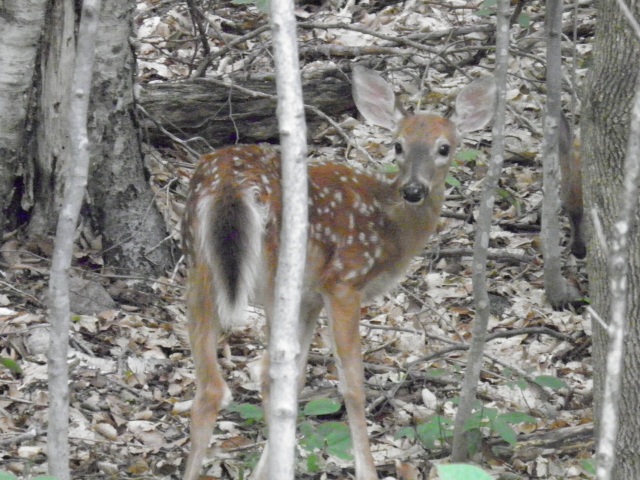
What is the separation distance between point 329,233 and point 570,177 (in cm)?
239

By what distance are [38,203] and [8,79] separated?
79 cm

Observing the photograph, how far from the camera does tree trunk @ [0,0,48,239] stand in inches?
235

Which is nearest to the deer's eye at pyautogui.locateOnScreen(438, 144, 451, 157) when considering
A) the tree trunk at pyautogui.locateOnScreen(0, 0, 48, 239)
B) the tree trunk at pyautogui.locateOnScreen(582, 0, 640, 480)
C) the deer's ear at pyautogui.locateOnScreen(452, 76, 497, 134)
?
the deer's ear at pyautogui.locateOnScreen(452, 76, 497, 134)

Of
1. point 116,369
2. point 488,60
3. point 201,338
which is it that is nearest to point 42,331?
point 116,369

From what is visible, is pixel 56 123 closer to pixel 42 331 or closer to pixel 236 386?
pixel 42 331

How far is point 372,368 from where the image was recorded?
5.94 meters

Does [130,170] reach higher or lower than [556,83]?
lower

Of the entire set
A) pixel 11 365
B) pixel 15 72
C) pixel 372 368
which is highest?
pixel 15 72

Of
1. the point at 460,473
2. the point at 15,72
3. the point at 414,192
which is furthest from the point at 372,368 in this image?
the point at 460,473

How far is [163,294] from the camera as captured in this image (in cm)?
657

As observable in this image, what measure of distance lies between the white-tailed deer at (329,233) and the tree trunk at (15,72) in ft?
5.32

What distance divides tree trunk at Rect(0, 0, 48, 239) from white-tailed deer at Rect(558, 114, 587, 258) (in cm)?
329

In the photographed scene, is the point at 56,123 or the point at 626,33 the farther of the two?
the point at 56,123

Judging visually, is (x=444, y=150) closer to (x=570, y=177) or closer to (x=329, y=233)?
(x=329, y=233)
